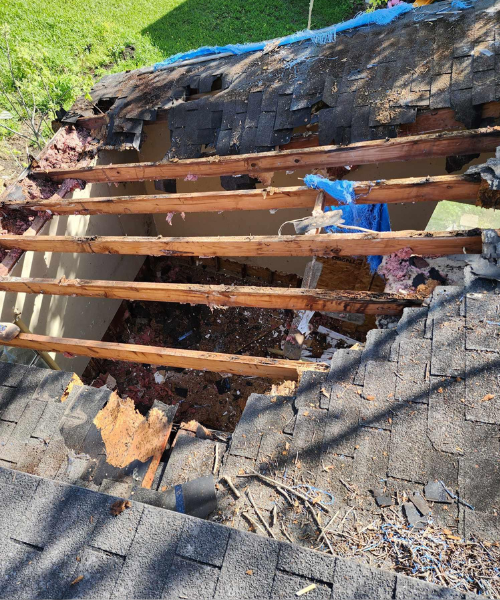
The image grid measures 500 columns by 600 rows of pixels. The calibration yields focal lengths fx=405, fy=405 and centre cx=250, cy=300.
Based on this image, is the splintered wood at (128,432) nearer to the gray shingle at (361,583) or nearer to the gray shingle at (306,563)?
the gray shingle at (306,563)

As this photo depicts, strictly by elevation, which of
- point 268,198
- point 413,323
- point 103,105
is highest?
point 103,105

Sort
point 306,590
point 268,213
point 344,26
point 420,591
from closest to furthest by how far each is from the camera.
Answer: point 420,591 → point 306,590 → point 344,26 → point 268,213

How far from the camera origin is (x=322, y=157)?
5.23 m

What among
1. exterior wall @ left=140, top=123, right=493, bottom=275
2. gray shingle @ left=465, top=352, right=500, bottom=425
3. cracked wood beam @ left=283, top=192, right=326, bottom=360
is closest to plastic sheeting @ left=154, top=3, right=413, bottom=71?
exterior wall @ left=140, top=123, right=493, bottom=275

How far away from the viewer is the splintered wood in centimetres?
409

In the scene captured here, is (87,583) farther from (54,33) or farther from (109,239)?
(54,33)

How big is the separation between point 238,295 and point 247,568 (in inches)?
103

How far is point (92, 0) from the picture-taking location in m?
15.1

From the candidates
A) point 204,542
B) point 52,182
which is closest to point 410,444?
point 204,542

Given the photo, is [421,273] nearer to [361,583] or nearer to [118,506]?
[361,583]

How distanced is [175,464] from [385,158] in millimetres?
4379

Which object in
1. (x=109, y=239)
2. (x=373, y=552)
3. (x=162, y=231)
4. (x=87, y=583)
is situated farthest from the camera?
(x=162, y=231)

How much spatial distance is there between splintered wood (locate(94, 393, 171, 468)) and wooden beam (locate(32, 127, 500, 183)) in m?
3.32

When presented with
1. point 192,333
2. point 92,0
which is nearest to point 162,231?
point 192,333
